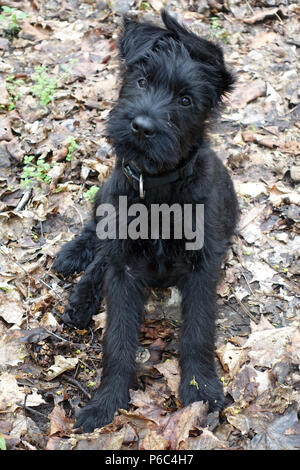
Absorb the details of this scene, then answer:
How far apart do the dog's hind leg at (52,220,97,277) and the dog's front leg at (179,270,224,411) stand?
1.09 metres

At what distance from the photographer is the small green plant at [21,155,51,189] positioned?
5102 millimetres

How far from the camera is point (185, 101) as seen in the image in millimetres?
3441

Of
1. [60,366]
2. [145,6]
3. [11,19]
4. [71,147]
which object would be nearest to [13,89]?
[71,147]

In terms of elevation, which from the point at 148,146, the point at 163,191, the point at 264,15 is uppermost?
the point at 148,146

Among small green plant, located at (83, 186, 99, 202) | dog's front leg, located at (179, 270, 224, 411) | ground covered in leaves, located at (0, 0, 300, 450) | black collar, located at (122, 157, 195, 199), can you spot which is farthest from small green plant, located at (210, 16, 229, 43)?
dog's front leg, located at (179, 270, 224, 411)

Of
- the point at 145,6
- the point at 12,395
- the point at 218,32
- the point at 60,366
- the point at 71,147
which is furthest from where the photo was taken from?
the point at 145,6

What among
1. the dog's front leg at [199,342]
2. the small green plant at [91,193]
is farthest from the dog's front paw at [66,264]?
the dog's front leg at [199,342]

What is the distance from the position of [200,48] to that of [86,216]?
6.96 ft

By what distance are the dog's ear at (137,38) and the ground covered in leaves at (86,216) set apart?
72 centimetres

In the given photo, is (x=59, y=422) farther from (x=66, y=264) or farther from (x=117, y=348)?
(x=66, y=264)

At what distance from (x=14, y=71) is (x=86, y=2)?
1.76 metres

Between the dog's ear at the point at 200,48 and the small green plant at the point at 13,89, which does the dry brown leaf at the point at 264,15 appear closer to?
the small green plant at the point at 13,89
